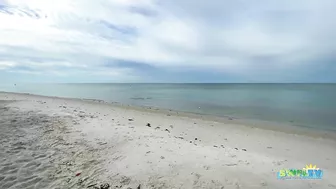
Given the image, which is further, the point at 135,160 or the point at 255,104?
the point at 255,104

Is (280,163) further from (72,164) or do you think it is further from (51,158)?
(51,158)

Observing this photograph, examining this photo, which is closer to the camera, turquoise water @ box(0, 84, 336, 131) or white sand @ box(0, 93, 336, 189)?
white sand @ box(0, 93, 336, 189)

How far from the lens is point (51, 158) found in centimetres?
620

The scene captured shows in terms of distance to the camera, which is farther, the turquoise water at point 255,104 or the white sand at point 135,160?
the turquoise water at point 255,104

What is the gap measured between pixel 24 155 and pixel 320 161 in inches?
417

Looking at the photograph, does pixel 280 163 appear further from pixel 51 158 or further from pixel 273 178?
pixel 51 158

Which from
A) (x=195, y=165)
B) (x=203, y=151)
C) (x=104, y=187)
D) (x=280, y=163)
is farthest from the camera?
(x=203, y=151)

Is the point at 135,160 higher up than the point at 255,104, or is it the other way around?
the point at 255,104

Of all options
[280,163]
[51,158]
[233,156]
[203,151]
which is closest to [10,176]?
[51,158]

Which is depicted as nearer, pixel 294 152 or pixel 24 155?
pixel 24 155

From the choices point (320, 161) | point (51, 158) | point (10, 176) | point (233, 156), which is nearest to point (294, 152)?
point (320, 161)

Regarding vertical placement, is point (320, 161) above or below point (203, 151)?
below

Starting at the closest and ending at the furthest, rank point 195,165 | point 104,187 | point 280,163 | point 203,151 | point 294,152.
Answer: point 104,187 < point 195,165 < point 280,163 < point 203,151 < point 294,152

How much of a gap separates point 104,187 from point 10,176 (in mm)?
2584
